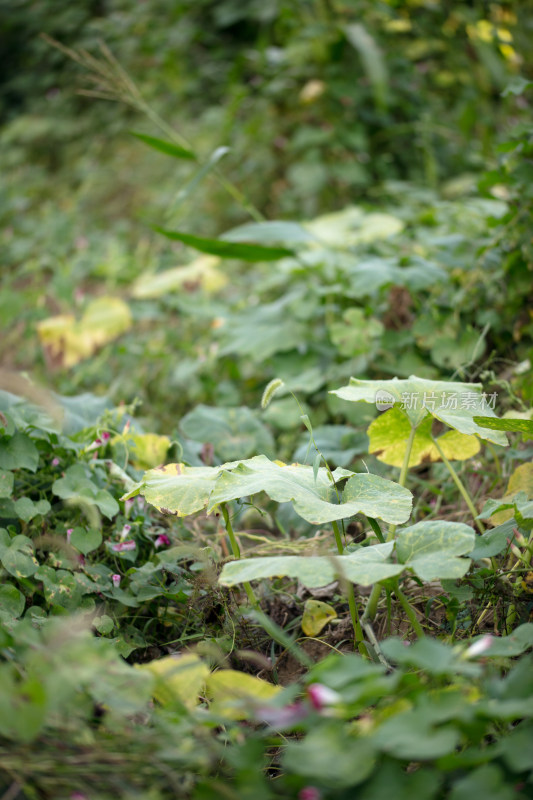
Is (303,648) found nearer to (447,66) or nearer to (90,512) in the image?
A: (90,512)

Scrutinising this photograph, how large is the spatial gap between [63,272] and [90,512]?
1.75 m

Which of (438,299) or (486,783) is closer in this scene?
(486,783)

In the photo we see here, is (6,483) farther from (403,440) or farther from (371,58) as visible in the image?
(371,58)

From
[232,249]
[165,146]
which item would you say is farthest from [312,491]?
[165,146]

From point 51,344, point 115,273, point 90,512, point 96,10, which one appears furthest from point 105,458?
point 96,10

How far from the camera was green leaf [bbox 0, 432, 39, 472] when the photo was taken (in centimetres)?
99

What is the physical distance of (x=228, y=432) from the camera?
55.7 inches

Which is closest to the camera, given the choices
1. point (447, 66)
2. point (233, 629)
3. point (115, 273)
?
point (233, 629)

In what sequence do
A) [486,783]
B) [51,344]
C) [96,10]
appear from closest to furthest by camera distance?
1. [486,783]
2. [51,344]
3. [96,10]

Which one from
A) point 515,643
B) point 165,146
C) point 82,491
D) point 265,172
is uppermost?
point 165,146

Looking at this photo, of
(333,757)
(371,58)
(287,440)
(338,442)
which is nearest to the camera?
(333,757)

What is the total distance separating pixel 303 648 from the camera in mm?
1004

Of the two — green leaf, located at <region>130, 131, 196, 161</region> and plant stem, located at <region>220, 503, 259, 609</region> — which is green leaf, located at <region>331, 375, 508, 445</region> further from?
green leaf, located at <region>130, 131, 196, 161</region>

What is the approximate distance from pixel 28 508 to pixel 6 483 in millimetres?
51
